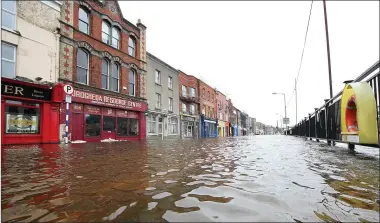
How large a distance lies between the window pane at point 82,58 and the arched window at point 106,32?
8.49 feet

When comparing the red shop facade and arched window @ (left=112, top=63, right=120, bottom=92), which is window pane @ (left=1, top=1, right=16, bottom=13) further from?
arched window @ (left=112, top=63, right=120, bottom=92)

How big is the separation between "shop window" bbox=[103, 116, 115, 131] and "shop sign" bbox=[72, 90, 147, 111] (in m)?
1.00

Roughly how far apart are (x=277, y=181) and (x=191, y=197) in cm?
114

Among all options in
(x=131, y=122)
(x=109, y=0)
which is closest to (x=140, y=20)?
(x=109, y=0)

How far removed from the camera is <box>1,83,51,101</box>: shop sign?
1176cm

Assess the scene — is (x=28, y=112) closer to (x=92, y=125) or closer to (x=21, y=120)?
(x=21, y=120)

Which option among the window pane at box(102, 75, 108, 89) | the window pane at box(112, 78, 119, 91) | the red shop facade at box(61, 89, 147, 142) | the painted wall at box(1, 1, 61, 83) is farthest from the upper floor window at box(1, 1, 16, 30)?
the window pane at box(112, 78, 119, 91)

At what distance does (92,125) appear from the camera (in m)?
17.0

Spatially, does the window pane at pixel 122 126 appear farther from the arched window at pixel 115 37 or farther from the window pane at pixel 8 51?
the window pane at pixel 8 51

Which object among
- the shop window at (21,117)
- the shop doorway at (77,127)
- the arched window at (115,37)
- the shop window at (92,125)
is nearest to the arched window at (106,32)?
the arched window at (115,37)

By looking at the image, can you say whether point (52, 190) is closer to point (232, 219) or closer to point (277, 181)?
point (232, 219)

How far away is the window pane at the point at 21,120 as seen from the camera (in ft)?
40.2

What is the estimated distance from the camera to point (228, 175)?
3.05m

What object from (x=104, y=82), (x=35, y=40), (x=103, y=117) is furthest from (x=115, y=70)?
(x=35, y=40)
